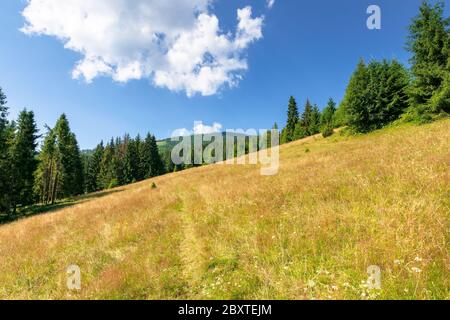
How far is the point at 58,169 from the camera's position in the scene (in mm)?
41312

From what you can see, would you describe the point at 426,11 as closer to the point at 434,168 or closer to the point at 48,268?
the point at 434,168

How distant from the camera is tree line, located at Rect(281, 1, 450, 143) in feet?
72.4

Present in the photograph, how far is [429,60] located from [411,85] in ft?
8.36

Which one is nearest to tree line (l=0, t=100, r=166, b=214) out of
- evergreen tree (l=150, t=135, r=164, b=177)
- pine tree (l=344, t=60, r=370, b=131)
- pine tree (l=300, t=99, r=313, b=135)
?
evergreen tree (l=150, t=135, r=164, b=177)

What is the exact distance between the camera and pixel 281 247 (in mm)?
5355

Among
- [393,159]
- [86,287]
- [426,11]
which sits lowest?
[86,287]

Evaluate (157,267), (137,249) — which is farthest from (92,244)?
(157,267)

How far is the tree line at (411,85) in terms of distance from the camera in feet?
72.4

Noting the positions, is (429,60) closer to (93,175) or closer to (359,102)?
(359,102)

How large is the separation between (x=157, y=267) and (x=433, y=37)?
101ft

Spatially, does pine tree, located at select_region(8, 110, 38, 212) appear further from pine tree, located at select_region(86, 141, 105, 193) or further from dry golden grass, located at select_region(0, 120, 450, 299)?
pine tree, located at select_region(86, 141, 105, 193)

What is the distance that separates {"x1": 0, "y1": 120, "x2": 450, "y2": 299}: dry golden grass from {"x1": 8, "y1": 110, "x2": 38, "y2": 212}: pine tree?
27.7 m

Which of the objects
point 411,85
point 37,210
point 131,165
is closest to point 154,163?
point 131,165

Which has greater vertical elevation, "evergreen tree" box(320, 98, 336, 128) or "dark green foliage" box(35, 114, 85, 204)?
"evergreen tree" box(320, 98, 336, 128)
